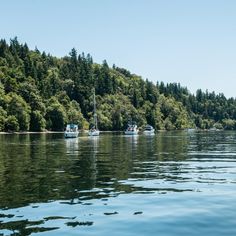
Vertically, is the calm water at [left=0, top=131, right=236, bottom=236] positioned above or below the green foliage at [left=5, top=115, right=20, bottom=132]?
below

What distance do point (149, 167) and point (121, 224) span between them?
25945 mm

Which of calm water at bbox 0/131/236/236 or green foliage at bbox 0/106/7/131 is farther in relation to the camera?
green foliage at bbox 0/106/7/131

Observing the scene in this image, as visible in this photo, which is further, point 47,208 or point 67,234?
point 47,208

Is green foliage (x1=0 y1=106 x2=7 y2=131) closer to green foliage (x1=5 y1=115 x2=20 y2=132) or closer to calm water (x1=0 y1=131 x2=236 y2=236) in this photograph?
green foliage (x1=5 y1=115 x2=20 y2=132)

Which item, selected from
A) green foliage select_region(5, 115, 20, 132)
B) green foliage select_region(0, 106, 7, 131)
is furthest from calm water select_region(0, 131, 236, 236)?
green foliage select_region(5, 115, 20, 132)

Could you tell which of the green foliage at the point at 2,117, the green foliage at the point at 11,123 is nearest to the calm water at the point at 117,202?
the green foliage at the point at 2,117

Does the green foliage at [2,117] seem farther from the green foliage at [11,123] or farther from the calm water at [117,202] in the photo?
the calm water at [117,202]

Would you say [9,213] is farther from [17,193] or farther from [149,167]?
[149,167]

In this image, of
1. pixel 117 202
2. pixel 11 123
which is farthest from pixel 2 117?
pixel 117 202

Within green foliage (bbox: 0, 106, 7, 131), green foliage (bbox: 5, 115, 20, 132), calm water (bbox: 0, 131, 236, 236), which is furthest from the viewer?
green foliage (bbox: 5, 115, 20, 132)

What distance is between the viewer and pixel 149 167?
152 feet

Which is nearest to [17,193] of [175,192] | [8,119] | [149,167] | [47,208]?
[47,208]

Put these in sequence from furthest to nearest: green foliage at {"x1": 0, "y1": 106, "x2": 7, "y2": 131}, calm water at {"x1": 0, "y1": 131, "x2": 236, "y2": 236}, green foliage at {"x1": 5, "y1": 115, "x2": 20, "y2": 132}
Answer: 1. green foliage at {"x1": 5, "y1": 115, "x2": 20, "y2": 132}
2. green foliage at {"x1": 0, "y1": 106, "x2": 7, "y2": 131}
3. calm water at {"x1": 0, "y1": 131, "x2": 236, "y2": 236}

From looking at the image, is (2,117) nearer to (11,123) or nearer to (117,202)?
(11,123)
